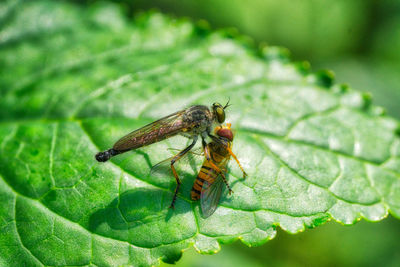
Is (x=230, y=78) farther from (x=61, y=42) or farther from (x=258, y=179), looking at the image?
(x=61, y=42)

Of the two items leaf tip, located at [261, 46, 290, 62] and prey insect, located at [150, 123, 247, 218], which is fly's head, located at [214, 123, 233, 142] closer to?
prey insect, located at [150, 123, 247, 218]

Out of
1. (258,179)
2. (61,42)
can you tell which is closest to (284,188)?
(258,179)

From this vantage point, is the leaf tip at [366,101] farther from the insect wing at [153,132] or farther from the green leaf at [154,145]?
the insect wing at [153,132]

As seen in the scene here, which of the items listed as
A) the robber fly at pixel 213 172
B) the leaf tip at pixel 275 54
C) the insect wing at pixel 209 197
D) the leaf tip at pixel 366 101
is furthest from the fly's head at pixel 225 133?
the leaf tip at pixel 366 101

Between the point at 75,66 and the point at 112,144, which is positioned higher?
the point at 75,66

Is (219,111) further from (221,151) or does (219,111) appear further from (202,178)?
(202,178)

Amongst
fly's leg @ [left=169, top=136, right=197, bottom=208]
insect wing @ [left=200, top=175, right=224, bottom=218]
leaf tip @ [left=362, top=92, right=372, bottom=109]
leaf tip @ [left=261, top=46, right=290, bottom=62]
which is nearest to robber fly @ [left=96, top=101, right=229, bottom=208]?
fly's leg @ [left=169, top=136, right=197, bottom=208]

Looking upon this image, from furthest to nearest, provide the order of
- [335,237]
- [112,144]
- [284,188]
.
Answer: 1. [335,237]
2. [112,144]
3. [284,188]
